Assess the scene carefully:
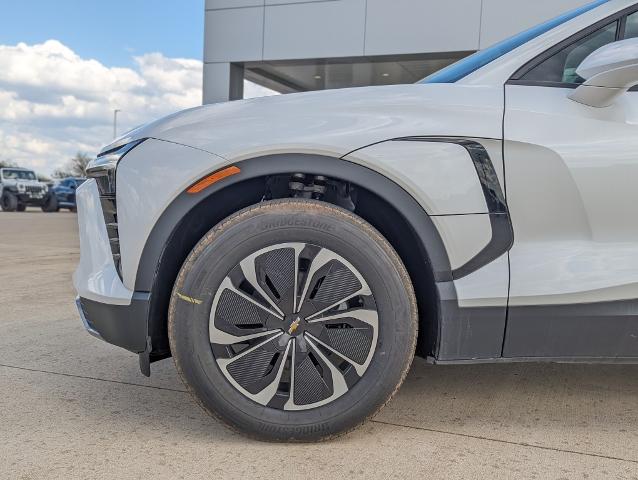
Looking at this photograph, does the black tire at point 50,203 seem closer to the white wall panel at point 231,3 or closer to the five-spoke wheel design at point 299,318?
the white wall panel at point 231,3

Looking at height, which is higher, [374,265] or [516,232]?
[516,232]

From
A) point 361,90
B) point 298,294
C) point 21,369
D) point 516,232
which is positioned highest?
point 361,90

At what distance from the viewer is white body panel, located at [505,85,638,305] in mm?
1766

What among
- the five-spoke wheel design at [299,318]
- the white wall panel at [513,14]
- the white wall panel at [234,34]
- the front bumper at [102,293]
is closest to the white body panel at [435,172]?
the five-spoke wheel design at [299,318]

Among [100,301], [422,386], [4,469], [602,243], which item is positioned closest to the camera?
[4,469]

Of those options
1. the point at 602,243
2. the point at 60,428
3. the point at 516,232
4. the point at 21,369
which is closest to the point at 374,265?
the point at 516,232

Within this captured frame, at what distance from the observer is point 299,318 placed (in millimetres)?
1797

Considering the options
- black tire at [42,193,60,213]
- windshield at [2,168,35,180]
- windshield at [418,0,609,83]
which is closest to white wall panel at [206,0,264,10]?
windshield at [418,0,609,83]

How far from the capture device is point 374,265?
5.83 feet

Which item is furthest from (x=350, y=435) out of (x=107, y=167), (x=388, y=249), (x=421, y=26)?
(x=421, y=26)

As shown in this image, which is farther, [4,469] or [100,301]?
[100,301]

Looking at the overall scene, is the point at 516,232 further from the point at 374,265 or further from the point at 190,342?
the point at 190,342

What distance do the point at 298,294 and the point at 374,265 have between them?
264mm

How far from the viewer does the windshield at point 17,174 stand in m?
23.3
